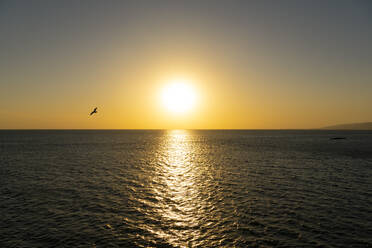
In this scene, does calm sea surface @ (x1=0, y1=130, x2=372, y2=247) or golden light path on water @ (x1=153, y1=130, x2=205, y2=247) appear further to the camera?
golden light path on water @ (x1=153, y1=130, x2=205, y2=247)

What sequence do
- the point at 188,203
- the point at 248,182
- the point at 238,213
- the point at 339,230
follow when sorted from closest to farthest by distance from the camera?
1. the point at 339,230
2. the point at 238,213
3. the point at 188,203
4. the point at 248,182

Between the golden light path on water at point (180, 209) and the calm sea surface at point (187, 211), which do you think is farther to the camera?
the golden light path on water at point (180, 209)

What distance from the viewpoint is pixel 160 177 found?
42094 mm

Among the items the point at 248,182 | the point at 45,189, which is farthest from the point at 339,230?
the point at 45,189

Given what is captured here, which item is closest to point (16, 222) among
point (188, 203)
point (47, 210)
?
point (47, 210)

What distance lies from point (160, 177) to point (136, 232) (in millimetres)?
23055

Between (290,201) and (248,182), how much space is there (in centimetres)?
1047

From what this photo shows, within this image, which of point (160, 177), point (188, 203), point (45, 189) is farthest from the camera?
point (160, 177)

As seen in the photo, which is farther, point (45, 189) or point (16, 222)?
point (45, 189)

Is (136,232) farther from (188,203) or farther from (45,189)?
(45,189)

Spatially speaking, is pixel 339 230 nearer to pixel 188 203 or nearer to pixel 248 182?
pixel 188 203

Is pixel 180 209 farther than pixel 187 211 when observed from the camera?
Yes

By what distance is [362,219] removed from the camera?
21.1 m

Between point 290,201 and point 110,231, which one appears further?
point 290,201
